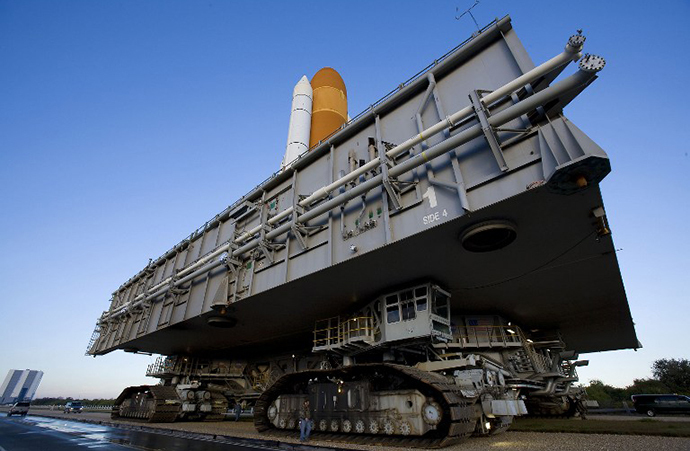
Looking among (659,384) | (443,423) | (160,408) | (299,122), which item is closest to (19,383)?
(160,408)

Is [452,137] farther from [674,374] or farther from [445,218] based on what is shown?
[674,374]

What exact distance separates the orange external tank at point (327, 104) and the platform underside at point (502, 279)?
1747cm

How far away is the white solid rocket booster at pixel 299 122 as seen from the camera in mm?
29109

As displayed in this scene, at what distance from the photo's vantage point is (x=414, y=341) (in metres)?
14.9

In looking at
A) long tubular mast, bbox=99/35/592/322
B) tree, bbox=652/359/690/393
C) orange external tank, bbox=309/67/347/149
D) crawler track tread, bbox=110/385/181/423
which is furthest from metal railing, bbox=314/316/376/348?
tree, bbox=652/359/690/393

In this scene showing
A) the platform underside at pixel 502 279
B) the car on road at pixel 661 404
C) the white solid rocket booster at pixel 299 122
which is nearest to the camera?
the platform underside at pixel 502 279

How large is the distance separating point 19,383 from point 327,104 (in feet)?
532

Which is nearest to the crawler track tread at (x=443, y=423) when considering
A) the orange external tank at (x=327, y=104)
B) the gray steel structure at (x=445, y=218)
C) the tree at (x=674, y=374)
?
the gray steel structure at (x=445, y=218)

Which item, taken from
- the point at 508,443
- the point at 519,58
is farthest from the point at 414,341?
the point at 519,58

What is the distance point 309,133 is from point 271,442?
2596 centimetres

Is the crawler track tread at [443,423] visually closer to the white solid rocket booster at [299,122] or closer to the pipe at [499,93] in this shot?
the pipe at [499,93]

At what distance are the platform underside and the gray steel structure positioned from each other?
0.09 meters

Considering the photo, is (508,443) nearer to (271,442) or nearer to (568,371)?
(271,442)

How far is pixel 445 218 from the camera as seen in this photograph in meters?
11.6
